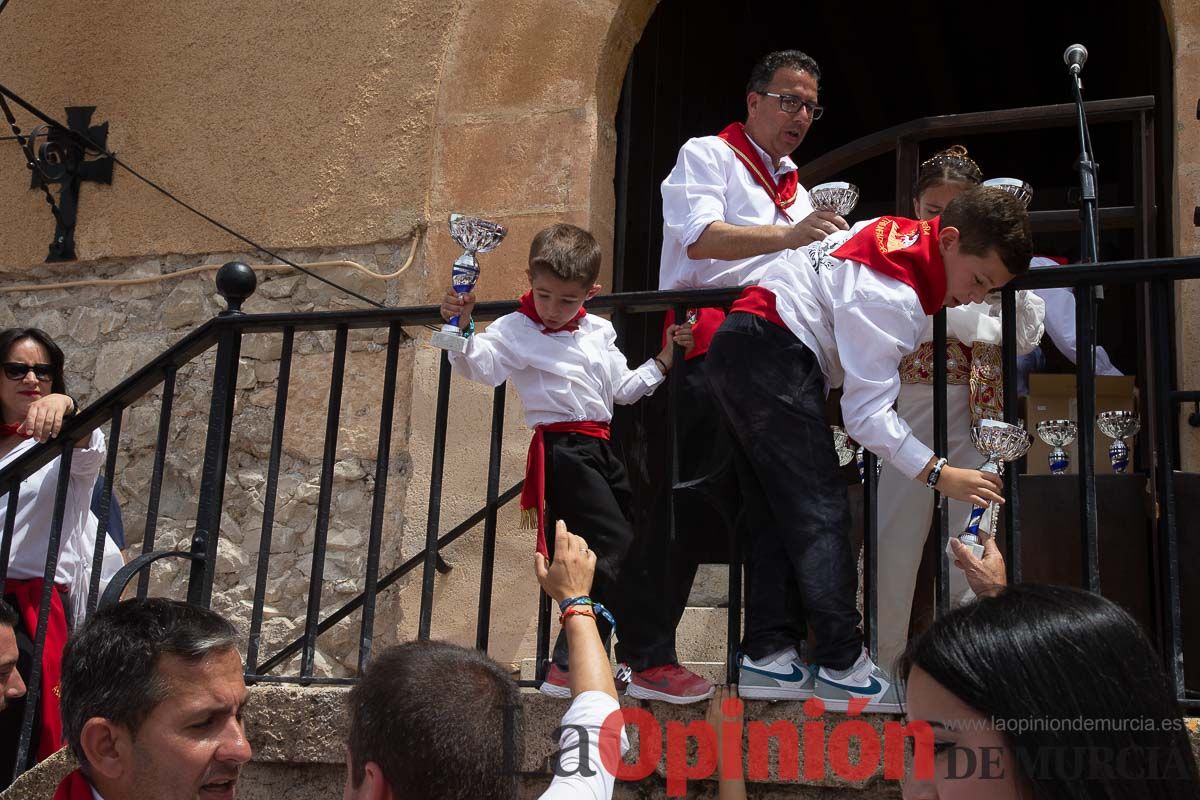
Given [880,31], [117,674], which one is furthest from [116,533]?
[880,31]

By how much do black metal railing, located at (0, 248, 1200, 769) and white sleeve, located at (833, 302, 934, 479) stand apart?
0.63 ft

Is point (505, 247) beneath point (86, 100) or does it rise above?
beneath

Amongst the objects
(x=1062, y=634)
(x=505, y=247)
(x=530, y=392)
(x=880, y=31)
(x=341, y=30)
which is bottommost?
(x=1062, y=634)

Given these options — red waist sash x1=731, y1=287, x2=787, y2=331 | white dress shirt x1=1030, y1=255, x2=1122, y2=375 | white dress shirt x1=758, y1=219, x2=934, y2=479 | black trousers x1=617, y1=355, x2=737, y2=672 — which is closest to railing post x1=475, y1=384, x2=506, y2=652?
black trousers x1=617, y1=355, x2=737, y2=672

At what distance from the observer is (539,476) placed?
336 cm

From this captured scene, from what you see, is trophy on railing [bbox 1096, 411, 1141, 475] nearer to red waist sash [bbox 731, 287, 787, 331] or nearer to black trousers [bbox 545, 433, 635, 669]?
red waist sash [bbox 731, 287, 787, 331]

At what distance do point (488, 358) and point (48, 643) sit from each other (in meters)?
1.53

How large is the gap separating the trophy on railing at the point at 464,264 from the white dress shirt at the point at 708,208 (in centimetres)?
50

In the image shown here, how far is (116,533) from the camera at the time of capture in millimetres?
4352

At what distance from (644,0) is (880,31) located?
3375 millimetres

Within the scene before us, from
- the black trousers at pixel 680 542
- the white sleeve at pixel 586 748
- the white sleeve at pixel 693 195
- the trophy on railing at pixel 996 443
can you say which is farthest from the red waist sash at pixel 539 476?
the white sleeve at pixel 586 748

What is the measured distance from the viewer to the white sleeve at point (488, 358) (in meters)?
3.35

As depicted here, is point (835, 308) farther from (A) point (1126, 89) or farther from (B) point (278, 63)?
(A) point (1126, 89)

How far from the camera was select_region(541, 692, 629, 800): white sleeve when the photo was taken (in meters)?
1.96
